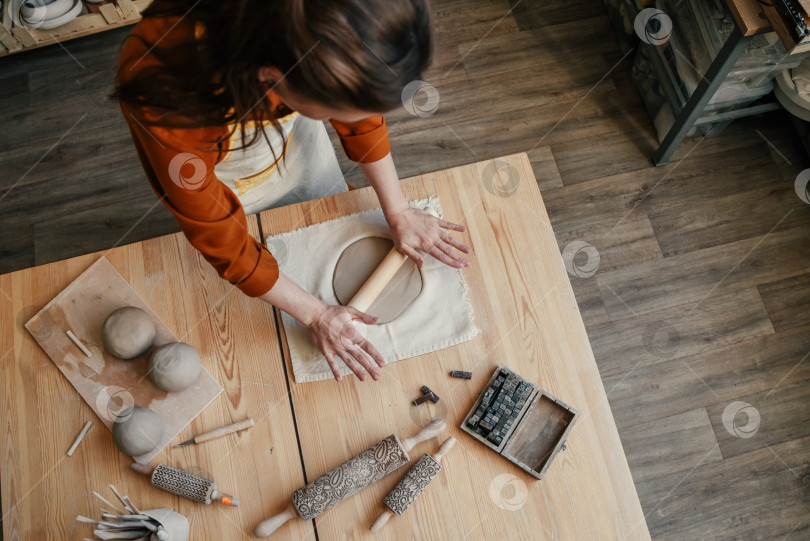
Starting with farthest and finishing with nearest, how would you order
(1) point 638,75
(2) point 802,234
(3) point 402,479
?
(1) point 638,75 → (2) point 802,234 → (3) point 402,479

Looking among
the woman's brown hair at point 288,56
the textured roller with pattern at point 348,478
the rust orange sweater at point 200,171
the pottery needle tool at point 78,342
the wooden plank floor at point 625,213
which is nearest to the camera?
the woman's brown hair at point 288,56

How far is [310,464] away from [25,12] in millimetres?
1957

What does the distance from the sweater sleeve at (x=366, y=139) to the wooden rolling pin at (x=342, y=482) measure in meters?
0.56

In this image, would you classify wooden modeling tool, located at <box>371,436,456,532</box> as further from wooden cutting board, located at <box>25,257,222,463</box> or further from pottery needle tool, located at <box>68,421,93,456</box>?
pottery needle tool, located at <box>68,421,93,456</box>

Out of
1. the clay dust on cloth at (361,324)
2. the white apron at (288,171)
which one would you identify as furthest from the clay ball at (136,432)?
the white apron at (288,171)

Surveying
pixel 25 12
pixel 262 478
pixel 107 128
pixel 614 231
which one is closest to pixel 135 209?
pixel 107 128

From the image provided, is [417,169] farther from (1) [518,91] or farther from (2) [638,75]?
(2) [638,75]

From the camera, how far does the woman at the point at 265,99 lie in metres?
0.66

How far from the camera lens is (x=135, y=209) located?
81.6 inches

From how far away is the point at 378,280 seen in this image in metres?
1.18

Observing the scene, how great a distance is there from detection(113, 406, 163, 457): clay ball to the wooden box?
0.58 metres

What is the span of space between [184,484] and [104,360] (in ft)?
1.01

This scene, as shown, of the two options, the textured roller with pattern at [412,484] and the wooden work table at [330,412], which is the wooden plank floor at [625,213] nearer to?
the wooden work table at [330,412]

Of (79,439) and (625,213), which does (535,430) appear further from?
(625,213)
